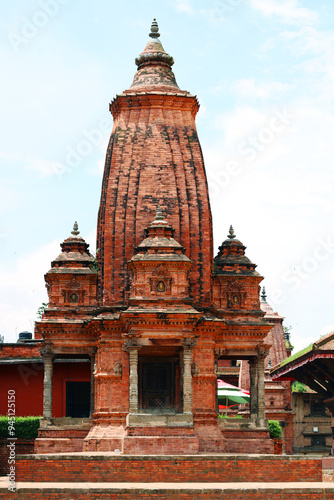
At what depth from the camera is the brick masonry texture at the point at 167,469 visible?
24906 millimetres

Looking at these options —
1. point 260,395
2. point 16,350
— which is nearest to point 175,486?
point 260,395

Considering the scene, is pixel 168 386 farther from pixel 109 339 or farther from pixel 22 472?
pixel 22 472

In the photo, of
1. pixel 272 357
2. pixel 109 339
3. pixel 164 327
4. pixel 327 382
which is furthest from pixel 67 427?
pixel 272 357

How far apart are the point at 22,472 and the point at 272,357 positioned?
3579cm

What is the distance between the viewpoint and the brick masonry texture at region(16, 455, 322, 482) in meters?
24.9

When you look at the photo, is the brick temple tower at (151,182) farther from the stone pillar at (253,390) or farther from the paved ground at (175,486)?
the paved ground at (175,486)

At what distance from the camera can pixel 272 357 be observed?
58.8 metres

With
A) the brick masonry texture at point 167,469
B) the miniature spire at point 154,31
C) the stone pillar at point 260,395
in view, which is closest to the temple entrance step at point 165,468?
the brick masonry texture at point 167,469

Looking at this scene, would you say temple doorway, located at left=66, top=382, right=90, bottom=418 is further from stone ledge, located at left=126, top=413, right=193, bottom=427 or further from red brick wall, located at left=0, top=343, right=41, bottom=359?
stone ledge, located at left=126, top=413, right=193, bottom=427

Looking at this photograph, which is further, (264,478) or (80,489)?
(264,478)

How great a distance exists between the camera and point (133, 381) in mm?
29391

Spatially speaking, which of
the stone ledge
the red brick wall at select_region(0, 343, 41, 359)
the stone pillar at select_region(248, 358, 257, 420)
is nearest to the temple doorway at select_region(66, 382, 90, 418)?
the red brick wall at select_region(0, 343, 41, 359)

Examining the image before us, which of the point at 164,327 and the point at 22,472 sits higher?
the point at 164,327

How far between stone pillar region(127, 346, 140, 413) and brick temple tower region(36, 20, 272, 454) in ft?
0.12
